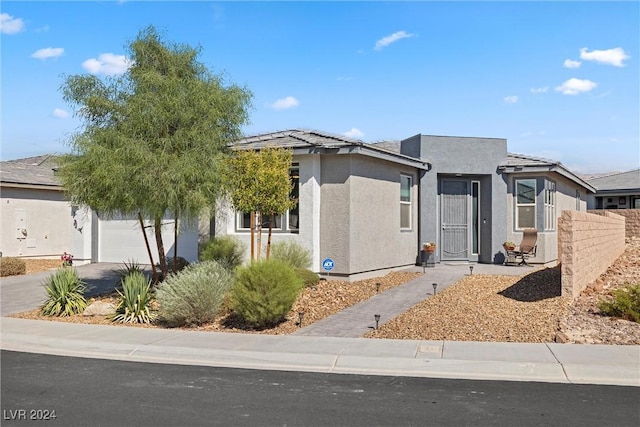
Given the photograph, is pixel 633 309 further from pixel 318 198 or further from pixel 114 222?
pixel 114 222

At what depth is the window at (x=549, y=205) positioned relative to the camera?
64.9ft

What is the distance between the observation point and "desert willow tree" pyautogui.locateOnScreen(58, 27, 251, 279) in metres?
12.6

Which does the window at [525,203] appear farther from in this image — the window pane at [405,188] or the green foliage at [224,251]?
the green foliage at [224,251]

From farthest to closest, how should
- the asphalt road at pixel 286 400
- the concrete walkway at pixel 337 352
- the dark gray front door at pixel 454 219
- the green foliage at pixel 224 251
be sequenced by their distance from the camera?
the dark gray front door at pixel 454 219
the green foliage at pixel 224 251
the concrete walkway at pixel 337 352
the asphalt road at pixel 286 400

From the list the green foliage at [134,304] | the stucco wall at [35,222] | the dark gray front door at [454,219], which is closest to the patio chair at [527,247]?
the dark gray front door at [454,219]

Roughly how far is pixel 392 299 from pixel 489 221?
7.49 m

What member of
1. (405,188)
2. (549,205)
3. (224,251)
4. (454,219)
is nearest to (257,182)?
(224,251)

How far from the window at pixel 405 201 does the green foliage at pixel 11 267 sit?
12788 mm

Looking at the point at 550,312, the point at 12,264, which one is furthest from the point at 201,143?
the point at 12,264

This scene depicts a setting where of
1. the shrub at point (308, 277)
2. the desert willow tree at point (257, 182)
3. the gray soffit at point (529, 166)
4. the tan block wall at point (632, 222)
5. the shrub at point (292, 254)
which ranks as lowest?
the shrub at point (308, 277)

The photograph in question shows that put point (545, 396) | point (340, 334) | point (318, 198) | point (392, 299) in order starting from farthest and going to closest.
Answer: point (318, 198) → point (392, 299) → point (340, 334) → point (545, 396)

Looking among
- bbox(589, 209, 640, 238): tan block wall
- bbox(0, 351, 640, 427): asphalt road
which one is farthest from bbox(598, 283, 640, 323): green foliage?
bbox(589, 209, 640, 238): tan block wall

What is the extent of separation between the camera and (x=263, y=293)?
35.7 feet

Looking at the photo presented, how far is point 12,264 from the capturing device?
1933 centimetres
